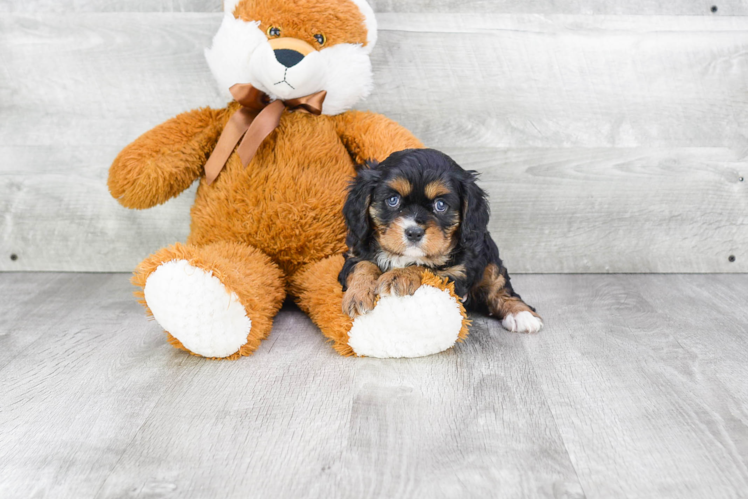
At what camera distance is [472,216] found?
1.90m

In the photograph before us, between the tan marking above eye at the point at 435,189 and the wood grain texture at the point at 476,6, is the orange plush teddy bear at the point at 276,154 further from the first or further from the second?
the wood grain texture at the point at 476,6

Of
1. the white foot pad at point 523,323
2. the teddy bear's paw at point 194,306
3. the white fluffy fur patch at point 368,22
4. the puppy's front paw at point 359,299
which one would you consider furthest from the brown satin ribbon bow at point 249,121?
the white foot pad at point 523,323

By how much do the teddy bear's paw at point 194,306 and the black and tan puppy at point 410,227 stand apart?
0.34 metres

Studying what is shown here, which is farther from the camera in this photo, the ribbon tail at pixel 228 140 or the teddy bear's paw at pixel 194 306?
the ribbon tail at pixel 228 140

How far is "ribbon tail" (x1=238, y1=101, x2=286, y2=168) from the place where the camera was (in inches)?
84.9

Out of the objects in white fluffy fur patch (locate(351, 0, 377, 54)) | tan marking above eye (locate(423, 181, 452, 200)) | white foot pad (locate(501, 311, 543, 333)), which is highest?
white fluffy fur patch (locate(351, 0, 377, 54))

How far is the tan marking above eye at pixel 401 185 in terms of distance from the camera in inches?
72.3

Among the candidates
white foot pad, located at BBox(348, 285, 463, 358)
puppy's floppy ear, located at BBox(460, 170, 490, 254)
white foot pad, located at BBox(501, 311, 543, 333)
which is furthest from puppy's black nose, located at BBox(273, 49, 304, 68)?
white foot pad, located at BBox(501, 311, 543, 333)

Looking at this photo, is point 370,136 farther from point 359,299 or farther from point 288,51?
point 359,299

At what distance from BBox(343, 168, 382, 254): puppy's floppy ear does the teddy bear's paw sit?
0.40 meters

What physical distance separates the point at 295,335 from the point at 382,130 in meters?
0.79

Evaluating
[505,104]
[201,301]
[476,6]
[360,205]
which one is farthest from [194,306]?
[476,6]

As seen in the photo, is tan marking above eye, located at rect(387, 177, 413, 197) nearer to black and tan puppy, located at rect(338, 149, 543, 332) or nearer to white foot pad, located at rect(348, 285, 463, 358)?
black and tan puppy, located at rect(338, 149, 543, 332)

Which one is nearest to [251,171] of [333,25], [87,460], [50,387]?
[333,25]
